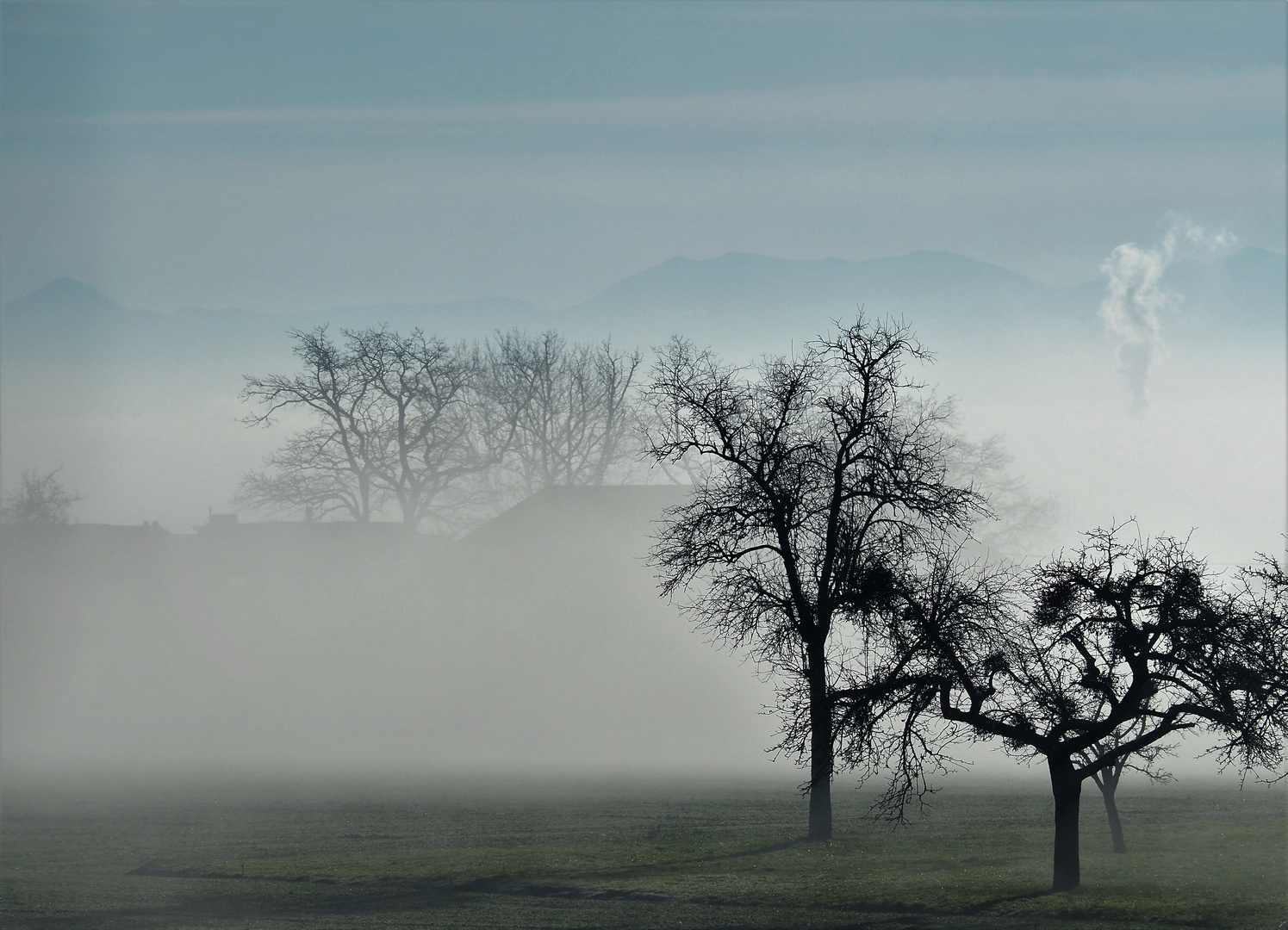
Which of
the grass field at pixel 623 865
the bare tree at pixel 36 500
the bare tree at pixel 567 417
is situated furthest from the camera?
the bare tree at pixel 567 417

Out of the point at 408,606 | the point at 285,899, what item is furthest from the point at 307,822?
the point at 408,606

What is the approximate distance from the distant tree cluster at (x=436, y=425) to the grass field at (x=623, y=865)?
105ft

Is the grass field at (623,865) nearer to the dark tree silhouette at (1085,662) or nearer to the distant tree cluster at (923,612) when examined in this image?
the distant tree cluster at (923,612)

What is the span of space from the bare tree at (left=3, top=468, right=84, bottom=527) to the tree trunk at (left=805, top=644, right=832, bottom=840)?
4971cm

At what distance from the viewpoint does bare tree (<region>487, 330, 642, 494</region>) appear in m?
67.4

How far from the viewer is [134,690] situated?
62781mm

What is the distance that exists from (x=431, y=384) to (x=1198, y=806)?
145 feet

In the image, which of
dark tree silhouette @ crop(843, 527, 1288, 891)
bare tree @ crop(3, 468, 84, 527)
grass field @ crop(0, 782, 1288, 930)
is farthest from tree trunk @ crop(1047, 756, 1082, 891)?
bare tree @ crop(3, 468, 84, 527)

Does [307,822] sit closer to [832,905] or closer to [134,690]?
[832,905]

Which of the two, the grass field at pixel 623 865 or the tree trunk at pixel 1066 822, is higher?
the tree trunk at pixel 1066 822

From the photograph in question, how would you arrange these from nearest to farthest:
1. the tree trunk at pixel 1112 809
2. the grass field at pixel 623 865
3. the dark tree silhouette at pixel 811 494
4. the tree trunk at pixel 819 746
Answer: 1. the grass field at pixel 623 865
2. the tree trunk at pixel 819 746
3. the tree trunk at pixel 1112 809
4. the dark tree silhouette at pixel 811 494

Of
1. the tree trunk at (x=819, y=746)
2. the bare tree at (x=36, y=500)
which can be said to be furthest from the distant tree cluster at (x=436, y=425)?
the tree trunk at (x=819, y=746)

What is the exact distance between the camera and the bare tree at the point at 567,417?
6744cm

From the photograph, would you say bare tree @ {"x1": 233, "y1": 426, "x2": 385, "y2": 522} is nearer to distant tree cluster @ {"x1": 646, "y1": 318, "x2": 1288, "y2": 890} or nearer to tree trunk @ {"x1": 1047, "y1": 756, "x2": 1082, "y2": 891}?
distant tree cluster @ {"x1": 646, "y1": 318, "x2": 1288, "y2": 890}
